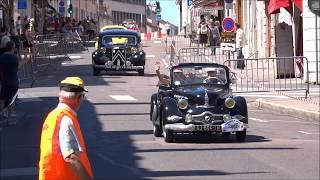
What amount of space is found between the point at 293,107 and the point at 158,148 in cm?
737

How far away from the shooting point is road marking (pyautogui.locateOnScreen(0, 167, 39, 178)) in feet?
38.5

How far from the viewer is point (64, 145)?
6188 mm

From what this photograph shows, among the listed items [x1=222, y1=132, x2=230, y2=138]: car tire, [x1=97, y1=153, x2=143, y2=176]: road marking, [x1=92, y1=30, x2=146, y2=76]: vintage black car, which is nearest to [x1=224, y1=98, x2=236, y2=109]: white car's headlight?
[x1=222, y1=132, x2=230, y2=138]: car tire

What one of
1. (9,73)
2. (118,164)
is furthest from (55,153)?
(9,73)

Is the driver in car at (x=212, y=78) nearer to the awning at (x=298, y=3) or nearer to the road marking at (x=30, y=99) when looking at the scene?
the road marking at (x=30, y=99)

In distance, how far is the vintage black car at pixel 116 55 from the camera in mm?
32125

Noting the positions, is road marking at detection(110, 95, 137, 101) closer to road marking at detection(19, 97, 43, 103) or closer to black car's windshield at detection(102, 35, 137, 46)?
road marking at detection(19, 97, 43, 103)

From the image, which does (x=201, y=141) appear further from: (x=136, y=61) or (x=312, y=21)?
(x=136, y=61)

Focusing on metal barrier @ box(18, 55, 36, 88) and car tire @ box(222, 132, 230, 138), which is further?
metal barrier @ box(18, 55, 36, 88)

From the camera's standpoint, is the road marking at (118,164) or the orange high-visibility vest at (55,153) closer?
the orange high-visibility vest at (55,153)

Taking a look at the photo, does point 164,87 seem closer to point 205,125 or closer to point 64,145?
point 205,125

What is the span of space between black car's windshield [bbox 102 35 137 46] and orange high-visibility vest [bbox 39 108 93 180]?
26.2m

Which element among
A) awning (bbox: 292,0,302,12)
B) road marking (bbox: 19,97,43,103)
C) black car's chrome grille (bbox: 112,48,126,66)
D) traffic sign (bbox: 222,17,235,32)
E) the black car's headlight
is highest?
awning (bbox: 292,0,302,12)

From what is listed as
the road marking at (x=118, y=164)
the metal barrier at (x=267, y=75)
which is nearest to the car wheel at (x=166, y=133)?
the road marking at (x=118, y=164)
